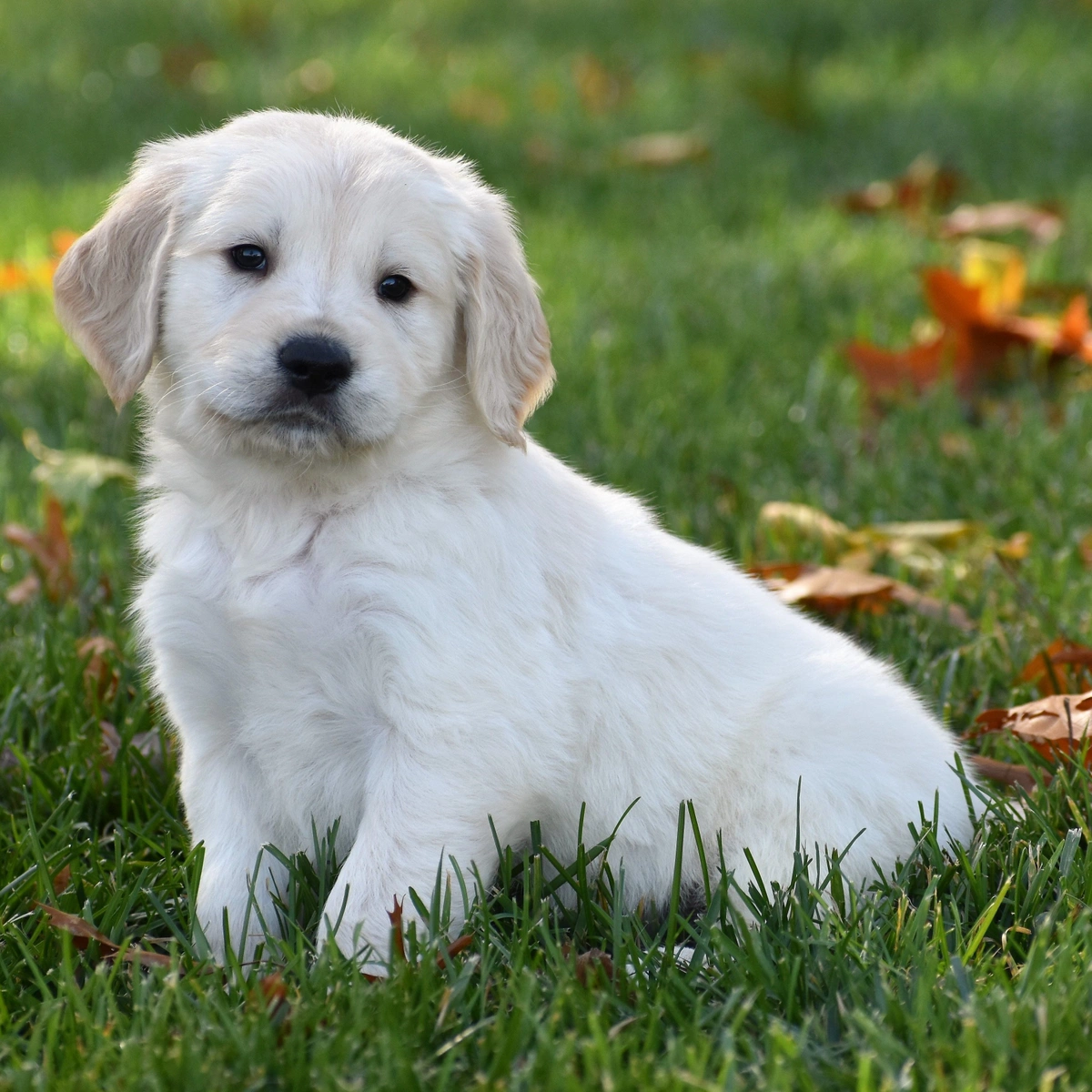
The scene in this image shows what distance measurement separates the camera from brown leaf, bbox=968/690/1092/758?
3.25 meters

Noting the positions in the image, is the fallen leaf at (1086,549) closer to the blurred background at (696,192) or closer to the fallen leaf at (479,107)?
the blurred background at (696,192)

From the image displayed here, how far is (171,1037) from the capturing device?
222 cm

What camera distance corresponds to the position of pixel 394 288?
2857 mm

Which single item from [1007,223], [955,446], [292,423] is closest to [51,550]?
[292,423]

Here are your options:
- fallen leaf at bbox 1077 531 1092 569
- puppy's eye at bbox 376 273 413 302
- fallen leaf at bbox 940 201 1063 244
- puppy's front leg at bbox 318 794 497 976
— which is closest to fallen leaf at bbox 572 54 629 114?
fallen leaf at bbox 940 201 1063 244

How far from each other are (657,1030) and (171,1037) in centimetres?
73

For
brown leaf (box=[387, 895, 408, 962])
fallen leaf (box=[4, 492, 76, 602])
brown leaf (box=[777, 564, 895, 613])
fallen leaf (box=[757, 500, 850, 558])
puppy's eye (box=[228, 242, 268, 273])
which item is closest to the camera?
brown leaf (box=[387, 895, 408, 962])

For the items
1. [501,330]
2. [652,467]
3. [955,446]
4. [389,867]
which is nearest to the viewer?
[389,867]

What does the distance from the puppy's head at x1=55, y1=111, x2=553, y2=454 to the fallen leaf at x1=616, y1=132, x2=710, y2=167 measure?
17.4ft

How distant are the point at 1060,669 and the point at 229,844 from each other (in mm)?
2071

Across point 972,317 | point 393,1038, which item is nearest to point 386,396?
point 393,1038

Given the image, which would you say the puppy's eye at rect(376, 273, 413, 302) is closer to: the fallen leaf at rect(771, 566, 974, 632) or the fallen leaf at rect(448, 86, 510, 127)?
the fallen leaf at rect(771, 566, 974, 632)

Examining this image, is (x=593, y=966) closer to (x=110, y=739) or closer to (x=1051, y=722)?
(x=1051, y=722)

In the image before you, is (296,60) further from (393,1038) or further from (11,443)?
(393,1038)
